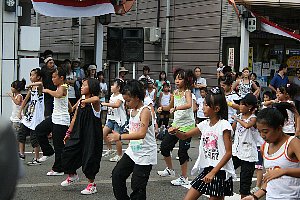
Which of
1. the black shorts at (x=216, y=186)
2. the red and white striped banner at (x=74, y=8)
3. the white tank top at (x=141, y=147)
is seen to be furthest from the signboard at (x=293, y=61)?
the black shorts at (x=216, y=186)

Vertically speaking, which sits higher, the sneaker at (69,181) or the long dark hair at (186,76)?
the long dark hair at (186,76)

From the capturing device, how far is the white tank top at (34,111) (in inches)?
404

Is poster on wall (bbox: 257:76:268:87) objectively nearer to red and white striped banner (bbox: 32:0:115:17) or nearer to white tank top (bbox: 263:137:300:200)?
red and white striped banner (bbox: 32:0:115:17)

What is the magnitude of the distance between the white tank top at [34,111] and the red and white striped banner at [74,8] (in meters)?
4.63

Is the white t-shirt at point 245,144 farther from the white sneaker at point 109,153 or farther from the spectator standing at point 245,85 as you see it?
the spectator standing at point 245,85

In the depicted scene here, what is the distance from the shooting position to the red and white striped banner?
1480 cm

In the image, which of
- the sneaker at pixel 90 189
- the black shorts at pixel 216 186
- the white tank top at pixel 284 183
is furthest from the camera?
the sneaker at pixel 90 189

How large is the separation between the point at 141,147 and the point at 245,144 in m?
1.73

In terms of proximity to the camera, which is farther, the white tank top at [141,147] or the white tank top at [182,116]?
the white tank top at [182,116]

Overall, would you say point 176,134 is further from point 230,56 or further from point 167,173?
point 230,56

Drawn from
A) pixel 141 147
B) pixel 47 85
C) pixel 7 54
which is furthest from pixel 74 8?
pixel 141 147

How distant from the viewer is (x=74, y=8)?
1566cm

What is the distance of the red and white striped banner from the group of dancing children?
3.65m

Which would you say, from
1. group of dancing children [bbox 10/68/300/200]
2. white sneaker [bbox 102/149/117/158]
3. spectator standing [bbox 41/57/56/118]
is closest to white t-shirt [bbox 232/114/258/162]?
group of dancing children [bbox 10/68/300/200]
